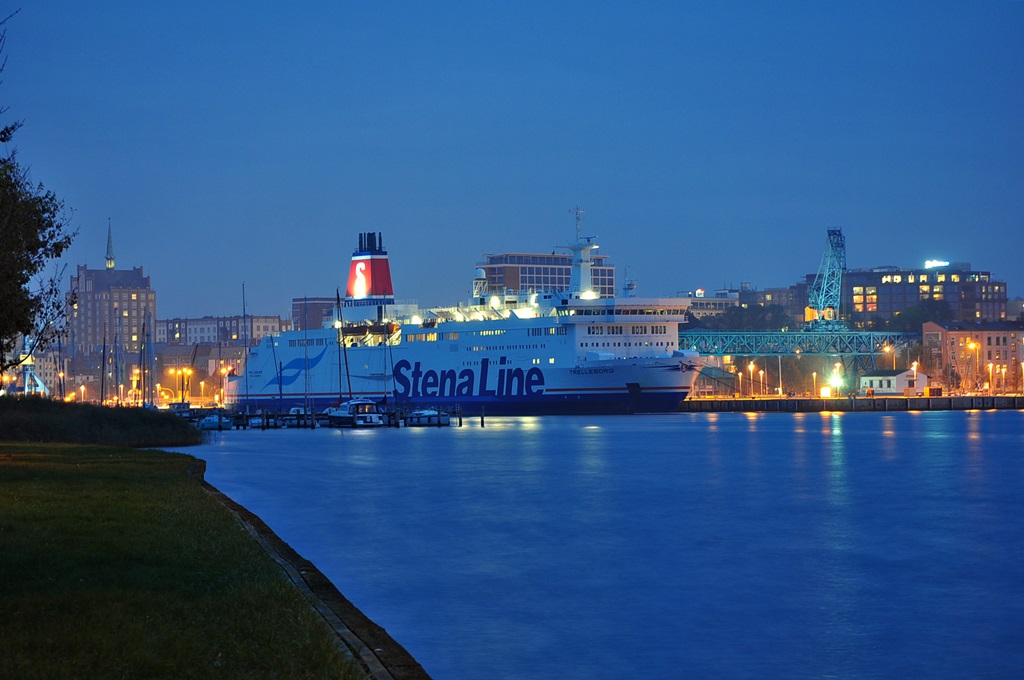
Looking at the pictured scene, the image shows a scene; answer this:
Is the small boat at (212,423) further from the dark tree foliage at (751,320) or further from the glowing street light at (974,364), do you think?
the dark tree foliage at (751,320)

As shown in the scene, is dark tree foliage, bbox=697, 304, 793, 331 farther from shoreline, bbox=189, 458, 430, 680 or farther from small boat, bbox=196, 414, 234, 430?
shoreline, bbox=189, 458, 430, 680

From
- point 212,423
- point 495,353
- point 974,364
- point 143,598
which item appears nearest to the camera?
point 143,598

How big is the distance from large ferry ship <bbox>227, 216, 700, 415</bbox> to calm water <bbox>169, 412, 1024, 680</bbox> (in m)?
37.3

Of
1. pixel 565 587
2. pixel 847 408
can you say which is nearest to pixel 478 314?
pixel 847 408

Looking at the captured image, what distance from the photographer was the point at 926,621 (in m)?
13.7

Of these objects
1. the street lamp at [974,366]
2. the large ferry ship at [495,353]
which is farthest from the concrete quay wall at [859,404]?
the large ferry ship at [495,353]

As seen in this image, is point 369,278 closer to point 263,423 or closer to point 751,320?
point 263,423

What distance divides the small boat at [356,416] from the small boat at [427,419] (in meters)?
1.87

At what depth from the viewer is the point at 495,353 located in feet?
280

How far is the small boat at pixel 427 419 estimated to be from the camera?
77.1m

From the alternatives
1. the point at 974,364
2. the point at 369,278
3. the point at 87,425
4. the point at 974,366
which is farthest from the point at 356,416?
the point at 974,366

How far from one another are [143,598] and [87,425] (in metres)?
35.5

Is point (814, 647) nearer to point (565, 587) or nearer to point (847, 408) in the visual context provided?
point (565, 587)

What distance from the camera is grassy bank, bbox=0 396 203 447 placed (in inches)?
1624
